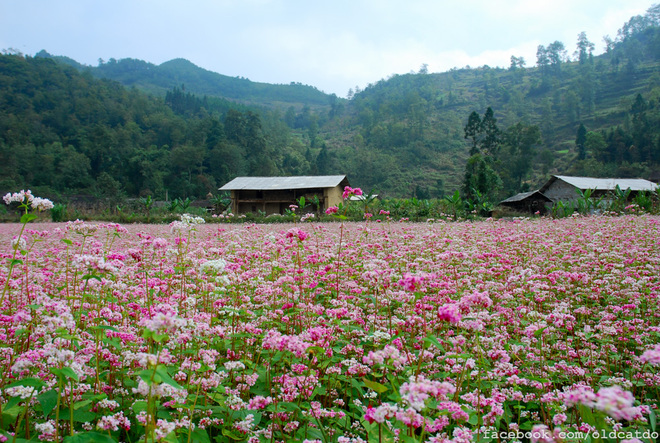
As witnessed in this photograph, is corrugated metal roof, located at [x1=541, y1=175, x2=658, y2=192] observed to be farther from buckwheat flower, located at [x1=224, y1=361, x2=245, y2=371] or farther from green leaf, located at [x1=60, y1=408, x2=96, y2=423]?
green leaf, located at [x1=60, y1=408, x2=96, y2=423]

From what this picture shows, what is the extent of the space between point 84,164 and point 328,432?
87.1 meters

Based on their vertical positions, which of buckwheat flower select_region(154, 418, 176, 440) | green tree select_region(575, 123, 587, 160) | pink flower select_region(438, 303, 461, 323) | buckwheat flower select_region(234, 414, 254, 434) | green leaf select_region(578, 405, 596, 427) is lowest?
buckwheat flower select_region(234, 414, 254, 434)

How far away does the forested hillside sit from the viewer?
67.8 m

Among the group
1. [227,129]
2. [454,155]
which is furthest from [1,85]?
[454,155]

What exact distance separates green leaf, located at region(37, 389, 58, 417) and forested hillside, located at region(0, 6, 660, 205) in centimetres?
4022

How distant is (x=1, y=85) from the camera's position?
87875 millimetres

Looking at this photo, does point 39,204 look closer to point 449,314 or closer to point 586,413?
point 449,314

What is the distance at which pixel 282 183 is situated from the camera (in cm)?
4209

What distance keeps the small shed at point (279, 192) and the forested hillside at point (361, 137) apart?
51.4ft

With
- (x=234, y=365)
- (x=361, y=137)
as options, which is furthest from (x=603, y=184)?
(x=361, y=137)

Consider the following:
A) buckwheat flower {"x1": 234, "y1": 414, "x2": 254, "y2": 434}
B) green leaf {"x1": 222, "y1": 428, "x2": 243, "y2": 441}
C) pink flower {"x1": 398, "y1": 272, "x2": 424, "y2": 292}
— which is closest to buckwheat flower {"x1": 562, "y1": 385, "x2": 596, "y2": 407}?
pink flower {"x1": 398, "y1": 272, "x2": 424, "y2": 292}

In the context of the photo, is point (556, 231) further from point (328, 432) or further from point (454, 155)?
point (454, 155)

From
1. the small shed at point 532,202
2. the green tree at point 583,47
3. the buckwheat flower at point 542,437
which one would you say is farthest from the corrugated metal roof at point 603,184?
the green tree at point 583,47

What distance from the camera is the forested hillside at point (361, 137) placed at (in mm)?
67750
